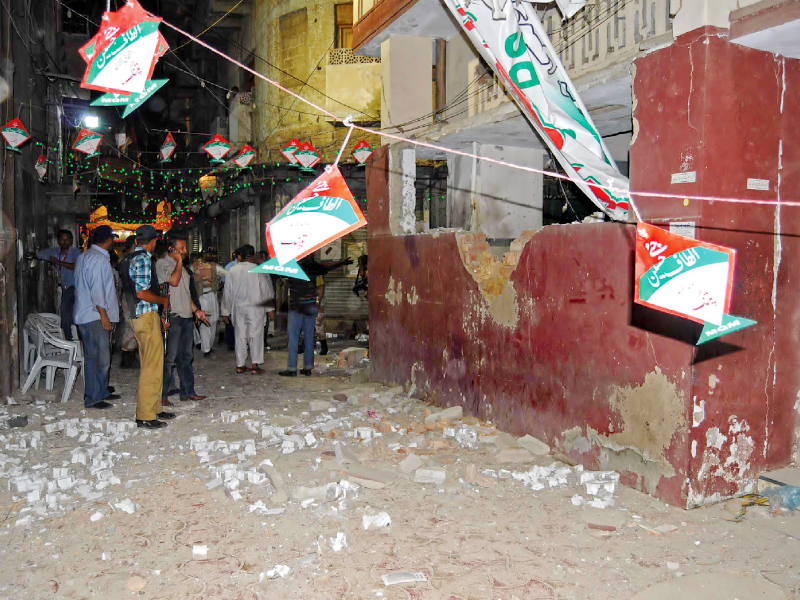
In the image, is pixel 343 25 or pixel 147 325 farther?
pixel 343 25

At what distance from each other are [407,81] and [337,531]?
22.4 ft

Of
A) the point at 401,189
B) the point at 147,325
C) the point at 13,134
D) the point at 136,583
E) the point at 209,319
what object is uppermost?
the point at 13,134

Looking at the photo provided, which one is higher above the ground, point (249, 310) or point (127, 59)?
point (127, 59)

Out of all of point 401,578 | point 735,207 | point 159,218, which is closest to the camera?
point 401,578

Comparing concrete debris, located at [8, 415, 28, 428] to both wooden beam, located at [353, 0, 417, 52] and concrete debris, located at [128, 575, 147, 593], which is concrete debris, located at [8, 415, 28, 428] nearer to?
concrete debris, located at [128, 575, 147, 593]

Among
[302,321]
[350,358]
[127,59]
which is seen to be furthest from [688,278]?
[350,358]

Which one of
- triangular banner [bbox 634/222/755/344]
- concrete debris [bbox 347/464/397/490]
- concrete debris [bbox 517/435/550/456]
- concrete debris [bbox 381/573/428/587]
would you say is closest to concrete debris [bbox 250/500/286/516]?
concrete debris [bbox 347/464/397/490]

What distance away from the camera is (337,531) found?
14.1ft

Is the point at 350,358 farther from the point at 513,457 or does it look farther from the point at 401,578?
the point at 401,578

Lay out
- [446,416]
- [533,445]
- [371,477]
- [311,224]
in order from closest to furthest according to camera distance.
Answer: [311,224], [371,477], [533,445], [446,416]

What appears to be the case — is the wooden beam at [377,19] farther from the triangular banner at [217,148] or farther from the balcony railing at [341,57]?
the balcony railing at [341,57]

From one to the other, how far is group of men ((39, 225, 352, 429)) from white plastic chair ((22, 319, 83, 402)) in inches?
16.7

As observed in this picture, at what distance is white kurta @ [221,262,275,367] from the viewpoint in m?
10.3

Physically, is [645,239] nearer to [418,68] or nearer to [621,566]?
[621,566]
